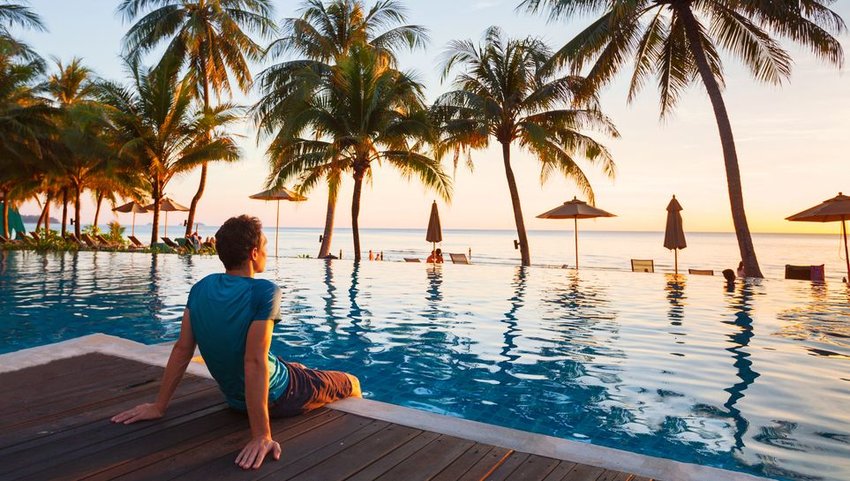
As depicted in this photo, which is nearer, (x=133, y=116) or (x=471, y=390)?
(x=471, y=390)

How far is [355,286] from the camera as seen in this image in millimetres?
12445

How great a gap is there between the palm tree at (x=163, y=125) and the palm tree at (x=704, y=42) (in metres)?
14.2

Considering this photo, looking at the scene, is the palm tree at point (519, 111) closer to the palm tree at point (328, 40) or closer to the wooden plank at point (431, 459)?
the palm tree at point (328, 40)

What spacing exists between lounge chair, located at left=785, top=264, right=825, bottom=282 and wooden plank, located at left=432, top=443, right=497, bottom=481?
612 inches

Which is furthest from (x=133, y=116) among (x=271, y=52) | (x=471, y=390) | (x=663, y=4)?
(x=471, y=390)

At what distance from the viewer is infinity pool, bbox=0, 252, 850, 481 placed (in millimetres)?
3926

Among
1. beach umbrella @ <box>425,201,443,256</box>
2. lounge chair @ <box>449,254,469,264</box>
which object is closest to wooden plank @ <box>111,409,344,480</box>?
lounge chair @ <box>449,254,469,264</box>

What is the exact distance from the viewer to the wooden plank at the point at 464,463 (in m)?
2.24

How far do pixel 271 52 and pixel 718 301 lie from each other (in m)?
18.7

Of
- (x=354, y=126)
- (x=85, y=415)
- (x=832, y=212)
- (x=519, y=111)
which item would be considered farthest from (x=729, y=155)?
(x=85, y=415)

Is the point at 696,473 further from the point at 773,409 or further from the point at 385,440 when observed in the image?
the point at 773,409

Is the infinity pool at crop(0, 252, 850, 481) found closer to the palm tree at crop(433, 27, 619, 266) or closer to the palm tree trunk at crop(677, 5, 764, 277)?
the palm tree trunk at crop(677, 5, 764, 277)

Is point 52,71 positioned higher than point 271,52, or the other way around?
point 52,71

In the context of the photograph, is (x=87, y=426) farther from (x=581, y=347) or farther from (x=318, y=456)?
(x=581, y=347)
